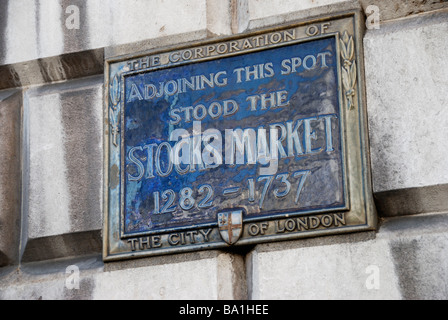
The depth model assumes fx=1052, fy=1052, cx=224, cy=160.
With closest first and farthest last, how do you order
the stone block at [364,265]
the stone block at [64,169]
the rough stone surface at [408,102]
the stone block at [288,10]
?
the stone block at [364,265] → the rough stone surface at [408,102] → the stone block at [288,10] → the stone block at [64,169]

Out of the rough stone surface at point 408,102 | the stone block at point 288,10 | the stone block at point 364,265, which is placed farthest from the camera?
the stone block at point 288,10

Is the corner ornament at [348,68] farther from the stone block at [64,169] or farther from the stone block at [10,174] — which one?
the stone block at [10,174]

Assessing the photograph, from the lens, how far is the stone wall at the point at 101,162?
2957 millimetres

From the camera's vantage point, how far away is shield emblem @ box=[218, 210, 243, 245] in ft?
10.2

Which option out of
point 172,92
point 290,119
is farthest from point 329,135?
point 172,92

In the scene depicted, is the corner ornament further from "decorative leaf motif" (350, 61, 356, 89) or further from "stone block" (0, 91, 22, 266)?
"stone block" (0, 91, 22, 266)

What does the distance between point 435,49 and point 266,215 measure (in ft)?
2.27

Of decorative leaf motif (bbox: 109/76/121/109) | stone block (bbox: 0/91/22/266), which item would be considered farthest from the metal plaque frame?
stone block (bbox: 0/91/22/266)

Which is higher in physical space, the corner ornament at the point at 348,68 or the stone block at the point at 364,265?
the corner ornament at the point at 348,68

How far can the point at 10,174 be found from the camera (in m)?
3.56

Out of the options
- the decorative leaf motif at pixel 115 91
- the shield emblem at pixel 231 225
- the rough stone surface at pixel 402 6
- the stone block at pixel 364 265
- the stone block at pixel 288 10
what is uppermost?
the stone block at pixel 288 10

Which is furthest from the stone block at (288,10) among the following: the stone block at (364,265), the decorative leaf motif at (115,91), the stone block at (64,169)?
the stone block at (364,265)

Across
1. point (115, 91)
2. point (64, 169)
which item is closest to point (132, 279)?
point (64, 169)
